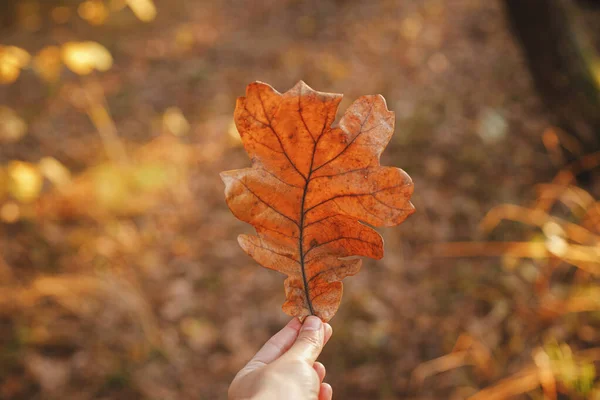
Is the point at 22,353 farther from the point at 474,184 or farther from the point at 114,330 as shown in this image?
the point at 474,184

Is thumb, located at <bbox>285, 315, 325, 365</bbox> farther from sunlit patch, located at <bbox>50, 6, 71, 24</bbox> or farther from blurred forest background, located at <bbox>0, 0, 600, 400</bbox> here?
sunlit patch, located at <bbox>50, 6, 71, 24</bbox>

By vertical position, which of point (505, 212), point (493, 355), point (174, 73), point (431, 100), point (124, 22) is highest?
point (124, 22)

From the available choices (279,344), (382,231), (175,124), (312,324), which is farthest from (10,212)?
(312,324)

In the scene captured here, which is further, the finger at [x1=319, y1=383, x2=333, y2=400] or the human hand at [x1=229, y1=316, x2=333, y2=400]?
the finger at [x1=319, y1=383, x2=333, y2=400]

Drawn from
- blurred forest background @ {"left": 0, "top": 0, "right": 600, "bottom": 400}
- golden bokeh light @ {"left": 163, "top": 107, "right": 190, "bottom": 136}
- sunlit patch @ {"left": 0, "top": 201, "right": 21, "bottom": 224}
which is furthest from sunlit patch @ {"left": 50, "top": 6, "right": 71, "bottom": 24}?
sunlit patch @ {"left": 0, "top": 201, "right": 21, "bottom": 224}

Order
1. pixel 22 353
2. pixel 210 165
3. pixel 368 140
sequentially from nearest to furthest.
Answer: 1. pixel 368 140
2. pixel 22 353
3. pixel 210 165

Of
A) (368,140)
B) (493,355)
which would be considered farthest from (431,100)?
(368,140)
